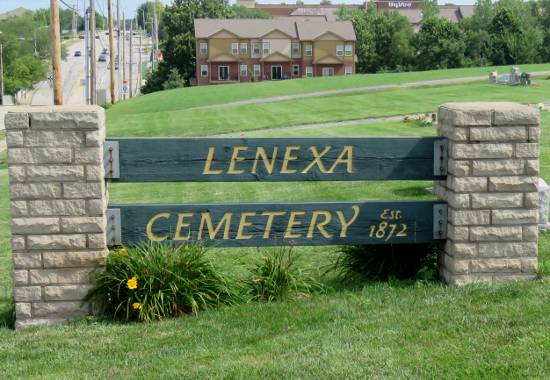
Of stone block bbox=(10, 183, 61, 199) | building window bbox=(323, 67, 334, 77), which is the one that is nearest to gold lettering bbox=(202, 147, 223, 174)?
stone block bbox=(10, 183, 61, 199)

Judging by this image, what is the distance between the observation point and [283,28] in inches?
3780

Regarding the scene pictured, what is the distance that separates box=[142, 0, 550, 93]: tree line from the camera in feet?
287

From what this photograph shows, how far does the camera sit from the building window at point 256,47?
311 ft

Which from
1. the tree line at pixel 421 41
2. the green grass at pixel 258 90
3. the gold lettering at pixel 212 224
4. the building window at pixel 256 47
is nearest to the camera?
the gold lettering at pixel 212 224

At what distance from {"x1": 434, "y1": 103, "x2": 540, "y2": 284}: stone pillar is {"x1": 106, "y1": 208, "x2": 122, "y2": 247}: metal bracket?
2618mm

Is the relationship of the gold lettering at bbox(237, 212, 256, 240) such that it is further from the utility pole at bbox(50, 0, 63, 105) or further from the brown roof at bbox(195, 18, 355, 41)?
the brown roof at bbox(195, 18, 355, 41)

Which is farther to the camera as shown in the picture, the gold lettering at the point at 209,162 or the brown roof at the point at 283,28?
the brown roof at the point at 283,28

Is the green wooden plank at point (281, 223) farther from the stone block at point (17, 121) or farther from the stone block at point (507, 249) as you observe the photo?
the stone block at point (17, 121)

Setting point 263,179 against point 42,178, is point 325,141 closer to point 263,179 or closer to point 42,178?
point 263,179

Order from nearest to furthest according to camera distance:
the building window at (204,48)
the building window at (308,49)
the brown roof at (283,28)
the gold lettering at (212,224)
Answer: the gold lettering at (212,224), the building window at (204,48), the brown roof at (283,28), the building window at (308,49)

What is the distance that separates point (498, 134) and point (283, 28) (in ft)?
299

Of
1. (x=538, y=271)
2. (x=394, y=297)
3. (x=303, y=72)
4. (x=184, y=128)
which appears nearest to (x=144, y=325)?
(x=394, y=297)

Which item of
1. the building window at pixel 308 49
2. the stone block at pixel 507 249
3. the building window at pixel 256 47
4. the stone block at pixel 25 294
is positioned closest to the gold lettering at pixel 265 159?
the stone block at pixel 507 249

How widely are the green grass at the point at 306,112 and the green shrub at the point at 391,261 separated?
22.4 metres
